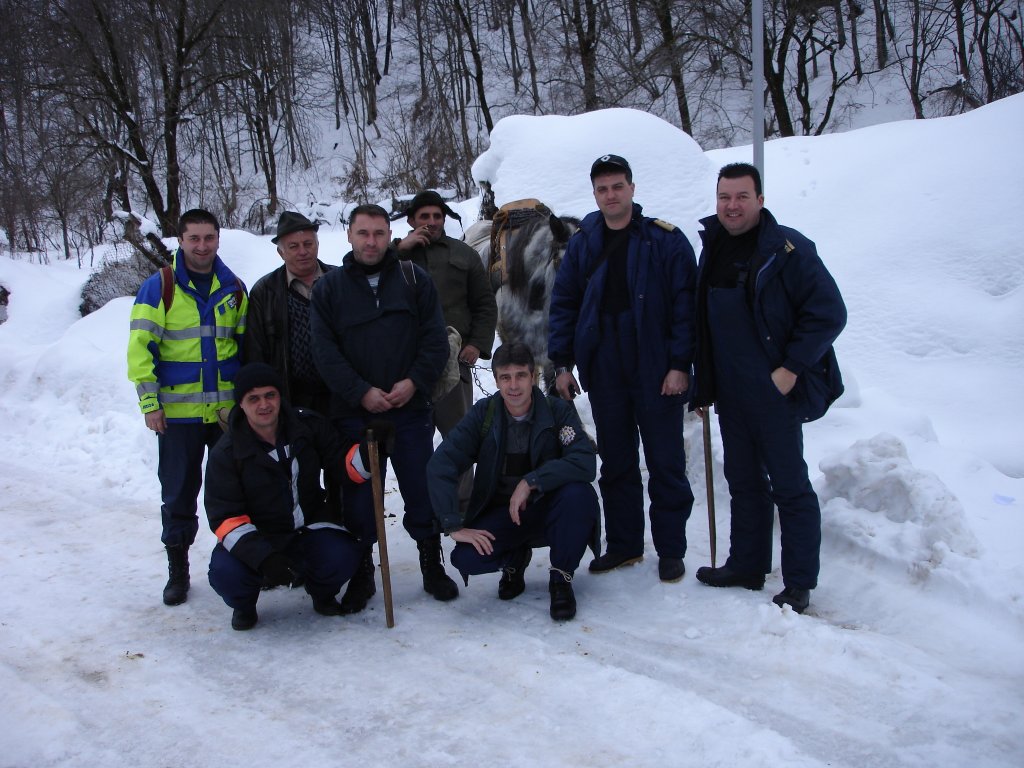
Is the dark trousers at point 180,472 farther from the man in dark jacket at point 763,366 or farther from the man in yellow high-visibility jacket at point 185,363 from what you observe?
the man in dark jacket at point 763,366

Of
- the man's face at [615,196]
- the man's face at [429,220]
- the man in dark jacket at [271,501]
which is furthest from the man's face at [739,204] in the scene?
the man in dark jacket at [271,501]

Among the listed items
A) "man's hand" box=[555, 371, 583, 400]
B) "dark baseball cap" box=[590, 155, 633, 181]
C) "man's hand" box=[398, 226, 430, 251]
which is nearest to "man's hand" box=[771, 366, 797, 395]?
"man's hand" box=[555, 371, 583, 400]

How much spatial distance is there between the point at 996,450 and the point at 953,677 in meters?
2.40

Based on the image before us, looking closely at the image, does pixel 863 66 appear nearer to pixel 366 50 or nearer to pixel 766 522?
pixel 366 50

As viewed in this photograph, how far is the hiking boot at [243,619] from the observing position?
3.56m

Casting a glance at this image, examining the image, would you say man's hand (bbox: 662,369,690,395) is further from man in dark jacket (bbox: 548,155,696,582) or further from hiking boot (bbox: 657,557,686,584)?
hiking boot (bbox: 657,557,686,584)

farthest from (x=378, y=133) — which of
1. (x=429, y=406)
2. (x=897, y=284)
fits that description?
(x=429, y=406)

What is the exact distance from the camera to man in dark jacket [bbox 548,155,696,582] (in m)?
3.56

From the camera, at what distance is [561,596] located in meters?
3.47

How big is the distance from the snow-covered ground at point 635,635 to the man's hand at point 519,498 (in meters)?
0.46

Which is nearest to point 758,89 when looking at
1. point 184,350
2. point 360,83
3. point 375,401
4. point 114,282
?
point 375,401

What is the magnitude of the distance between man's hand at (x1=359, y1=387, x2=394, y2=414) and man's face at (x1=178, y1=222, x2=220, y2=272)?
1.05m

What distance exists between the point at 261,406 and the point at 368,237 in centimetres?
89

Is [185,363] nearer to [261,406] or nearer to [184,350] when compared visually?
[184,350]
